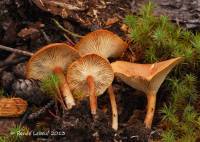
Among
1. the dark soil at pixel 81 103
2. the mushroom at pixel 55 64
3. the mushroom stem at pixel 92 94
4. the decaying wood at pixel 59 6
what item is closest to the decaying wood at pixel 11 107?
the dark soil at pixel 81 103

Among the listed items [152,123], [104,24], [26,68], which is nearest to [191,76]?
[152,123]

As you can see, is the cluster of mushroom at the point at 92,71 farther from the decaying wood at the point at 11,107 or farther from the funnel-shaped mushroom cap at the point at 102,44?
the decaying wood at the point at 11,107

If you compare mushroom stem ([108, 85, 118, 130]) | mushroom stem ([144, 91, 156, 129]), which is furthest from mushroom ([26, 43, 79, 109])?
mushroom stem ([144, 91, 156, 129])

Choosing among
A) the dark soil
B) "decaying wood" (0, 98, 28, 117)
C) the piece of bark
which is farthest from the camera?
the piece of bark

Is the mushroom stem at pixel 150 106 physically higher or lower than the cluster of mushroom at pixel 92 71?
lower

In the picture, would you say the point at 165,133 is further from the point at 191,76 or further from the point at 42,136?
the point at 42,136

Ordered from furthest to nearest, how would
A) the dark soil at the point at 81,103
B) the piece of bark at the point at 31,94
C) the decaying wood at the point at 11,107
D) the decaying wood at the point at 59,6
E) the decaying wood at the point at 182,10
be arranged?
the decaying wood at the point at 59,6 → the decaying wood at the point at 182,10 → the piece of bark at the point at 31,94 → the decaying wood at the point at 11,107 → the dark soil at the point at 81,103

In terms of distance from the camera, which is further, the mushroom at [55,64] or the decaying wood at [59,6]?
the decaying wood at [59,6]

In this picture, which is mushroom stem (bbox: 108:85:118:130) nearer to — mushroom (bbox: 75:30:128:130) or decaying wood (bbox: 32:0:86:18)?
mushroom (bbox: 75:30:128:130)
